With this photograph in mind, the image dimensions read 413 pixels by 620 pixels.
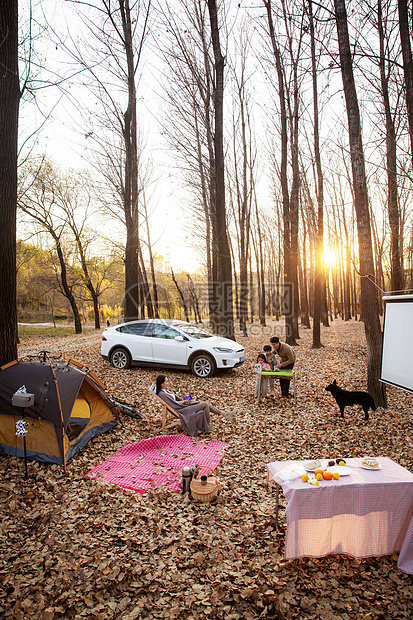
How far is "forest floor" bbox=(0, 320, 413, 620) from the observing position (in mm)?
2885

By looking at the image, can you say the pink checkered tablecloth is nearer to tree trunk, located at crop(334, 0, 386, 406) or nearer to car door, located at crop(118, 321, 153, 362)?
tree trunk, located at crop(334, 0, 386, 406)

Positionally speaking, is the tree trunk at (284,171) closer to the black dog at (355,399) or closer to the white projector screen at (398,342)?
the black dog at (355,399)

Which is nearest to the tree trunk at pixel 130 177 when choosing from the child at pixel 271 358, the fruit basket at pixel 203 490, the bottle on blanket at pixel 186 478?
the child at pixel 271 358

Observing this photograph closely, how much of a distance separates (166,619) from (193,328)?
27.6ft

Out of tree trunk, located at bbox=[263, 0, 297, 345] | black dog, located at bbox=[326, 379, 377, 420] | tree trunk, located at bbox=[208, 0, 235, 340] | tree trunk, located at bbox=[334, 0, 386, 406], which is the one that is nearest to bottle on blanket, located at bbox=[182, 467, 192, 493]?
black dog, located at bbox=[326, 379, 377, 420]

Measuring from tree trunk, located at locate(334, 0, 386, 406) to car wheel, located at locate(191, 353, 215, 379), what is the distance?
4.29 metres

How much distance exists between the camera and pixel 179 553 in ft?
11.3

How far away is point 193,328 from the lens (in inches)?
432

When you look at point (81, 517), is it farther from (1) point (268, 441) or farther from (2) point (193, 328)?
(2) point (193, 328)

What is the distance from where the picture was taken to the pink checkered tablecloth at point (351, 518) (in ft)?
10.6

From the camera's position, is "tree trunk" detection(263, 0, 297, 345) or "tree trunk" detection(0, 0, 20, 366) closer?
"tree trunk" detection(0, 0, 20, 366)

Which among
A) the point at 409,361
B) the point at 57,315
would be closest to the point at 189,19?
the point at 409,361

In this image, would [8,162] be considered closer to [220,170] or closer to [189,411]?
[189,411]

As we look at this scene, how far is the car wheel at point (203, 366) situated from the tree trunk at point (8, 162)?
16.8 ft
